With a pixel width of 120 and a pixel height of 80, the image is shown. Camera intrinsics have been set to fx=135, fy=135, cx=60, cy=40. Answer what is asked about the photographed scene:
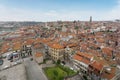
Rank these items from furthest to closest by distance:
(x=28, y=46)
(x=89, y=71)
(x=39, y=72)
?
(x=28, y=46)
(x=89, y=71)
(x=39, y=72)

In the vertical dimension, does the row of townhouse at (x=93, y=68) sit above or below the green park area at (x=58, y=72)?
above

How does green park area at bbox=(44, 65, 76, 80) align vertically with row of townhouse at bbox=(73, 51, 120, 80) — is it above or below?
below

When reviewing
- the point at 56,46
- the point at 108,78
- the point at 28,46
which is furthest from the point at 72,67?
the point at 28,46

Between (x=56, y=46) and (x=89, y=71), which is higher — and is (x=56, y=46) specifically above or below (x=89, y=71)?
above

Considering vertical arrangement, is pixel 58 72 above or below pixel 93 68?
below

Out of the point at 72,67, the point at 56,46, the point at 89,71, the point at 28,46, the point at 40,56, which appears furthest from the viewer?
the point at 28,46

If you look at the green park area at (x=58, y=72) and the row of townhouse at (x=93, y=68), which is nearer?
the row of townhouse at (x=93, y=68)

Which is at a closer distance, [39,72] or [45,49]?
[39,72]

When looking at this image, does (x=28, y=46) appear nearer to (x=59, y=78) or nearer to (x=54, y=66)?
(x=54, y=66)

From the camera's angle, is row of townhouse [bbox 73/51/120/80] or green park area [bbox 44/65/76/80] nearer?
row of townhouse [bbox 73/51/120/80]

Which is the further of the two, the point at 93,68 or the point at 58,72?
the point at 58,72
